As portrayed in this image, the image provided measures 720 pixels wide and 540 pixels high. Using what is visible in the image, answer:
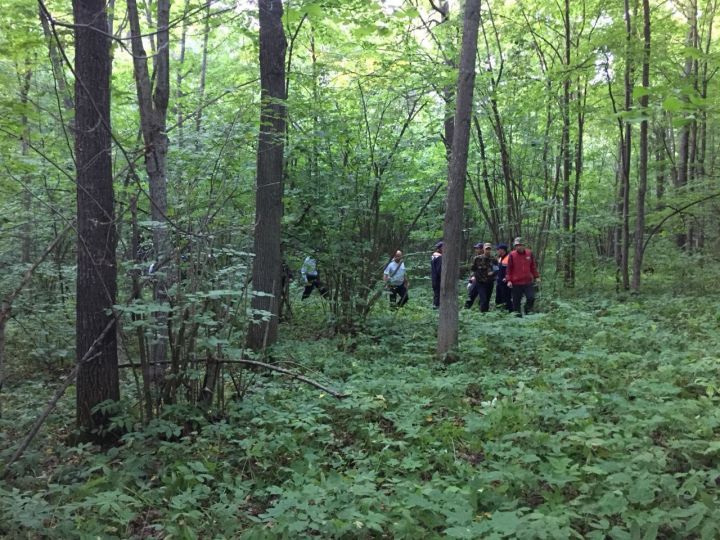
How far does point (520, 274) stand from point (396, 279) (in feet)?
8.23

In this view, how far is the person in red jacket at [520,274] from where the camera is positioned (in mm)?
9930

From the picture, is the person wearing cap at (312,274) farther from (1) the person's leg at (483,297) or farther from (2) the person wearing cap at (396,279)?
(1) the person's leg at (483,297)

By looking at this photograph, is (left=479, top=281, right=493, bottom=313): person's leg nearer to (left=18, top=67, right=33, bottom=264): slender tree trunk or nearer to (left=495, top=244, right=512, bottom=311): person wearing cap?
(left=495, top=244, right=512, bottom=311): person wearing cap

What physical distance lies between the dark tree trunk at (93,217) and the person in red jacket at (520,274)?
299 inches

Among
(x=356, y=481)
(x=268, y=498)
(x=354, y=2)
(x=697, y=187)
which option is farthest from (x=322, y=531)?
(x=697, y=187)

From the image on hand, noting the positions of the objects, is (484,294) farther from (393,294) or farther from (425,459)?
(425,459)

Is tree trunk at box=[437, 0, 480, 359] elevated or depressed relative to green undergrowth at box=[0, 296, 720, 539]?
elevated

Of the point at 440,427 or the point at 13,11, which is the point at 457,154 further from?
the point at 13,11

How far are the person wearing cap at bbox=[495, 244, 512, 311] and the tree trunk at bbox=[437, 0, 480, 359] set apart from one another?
4227 mm

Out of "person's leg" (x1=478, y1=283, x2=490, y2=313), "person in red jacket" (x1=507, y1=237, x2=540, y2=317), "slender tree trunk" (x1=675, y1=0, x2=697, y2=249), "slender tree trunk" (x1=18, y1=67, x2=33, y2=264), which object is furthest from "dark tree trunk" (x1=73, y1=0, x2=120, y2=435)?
"slender tree trunk" (x1=675, y1=0, x2=697, y2=249)

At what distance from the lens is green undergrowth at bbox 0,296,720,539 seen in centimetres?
297

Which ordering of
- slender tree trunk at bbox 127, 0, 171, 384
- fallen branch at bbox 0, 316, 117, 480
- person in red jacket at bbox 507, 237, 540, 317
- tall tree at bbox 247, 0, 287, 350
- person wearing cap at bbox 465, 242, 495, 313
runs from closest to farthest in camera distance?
fallen branch at bbox 0, 316, 117, 480 < slender tree trunk at bbox 127, 0, 171, 384 < tall tree at bbox 247, 0, 287, 350 < person in red jacket at bbox 507, 237, 540, 317 < person wearing cap at bbox 465, 242, 495, 313

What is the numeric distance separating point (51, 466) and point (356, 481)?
9.14 feet

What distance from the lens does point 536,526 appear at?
2.66 m
